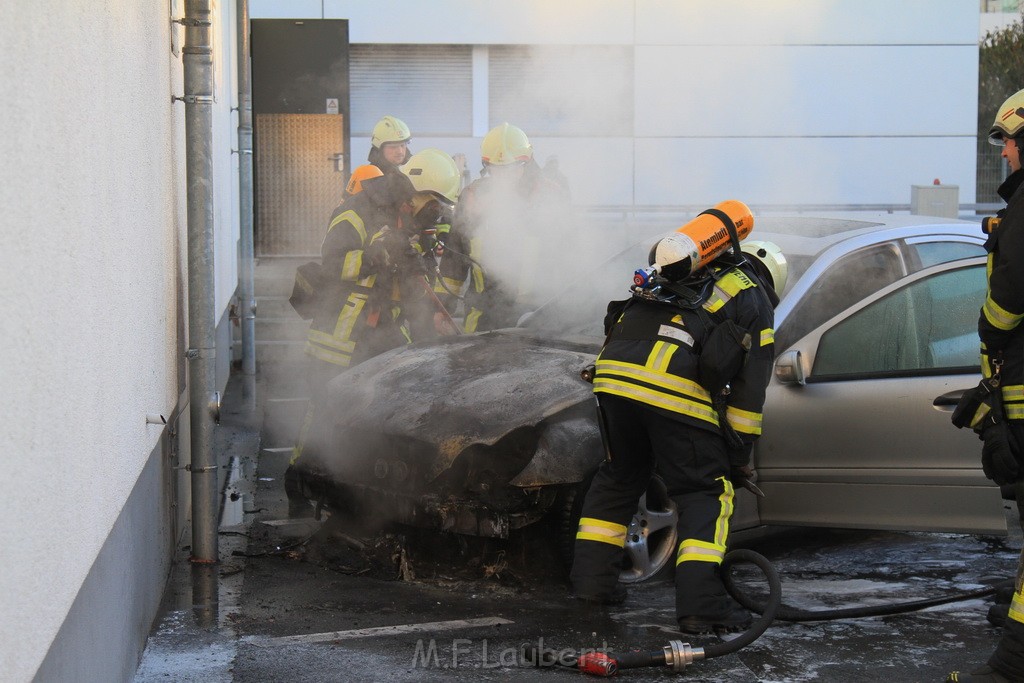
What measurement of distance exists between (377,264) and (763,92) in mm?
9589

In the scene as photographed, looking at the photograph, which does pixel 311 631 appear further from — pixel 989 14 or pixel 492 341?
pixel 989 14

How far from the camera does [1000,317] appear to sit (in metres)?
4.36

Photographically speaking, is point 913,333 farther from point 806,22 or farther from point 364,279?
point 806,22

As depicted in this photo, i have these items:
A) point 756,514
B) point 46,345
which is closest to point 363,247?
point 756,514

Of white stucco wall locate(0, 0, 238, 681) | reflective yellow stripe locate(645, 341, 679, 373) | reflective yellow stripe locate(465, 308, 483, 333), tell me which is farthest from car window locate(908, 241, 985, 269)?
white stucco wall locate(0, 0, 238, 681)

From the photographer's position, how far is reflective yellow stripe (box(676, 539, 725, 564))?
461cm

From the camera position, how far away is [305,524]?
254 inches

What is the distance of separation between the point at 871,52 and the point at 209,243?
479 inches

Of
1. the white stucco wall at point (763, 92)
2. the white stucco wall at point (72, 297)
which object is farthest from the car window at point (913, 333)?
the white stucco wall at point (763, 92)

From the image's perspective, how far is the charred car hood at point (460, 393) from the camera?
5129mm

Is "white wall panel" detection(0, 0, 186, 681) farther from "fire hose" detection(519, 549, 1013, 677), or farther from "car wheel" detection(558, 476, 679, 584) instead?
"car wheel" detection(558, 476, 679, 584)

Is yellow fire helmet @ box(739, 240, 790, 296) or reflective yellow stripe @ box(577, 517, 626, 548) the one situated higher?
yellow fire helmet @ box(739, 240, 790, 296)

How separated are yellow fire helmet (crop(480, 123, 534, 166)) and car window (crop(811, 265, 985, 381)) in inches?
102

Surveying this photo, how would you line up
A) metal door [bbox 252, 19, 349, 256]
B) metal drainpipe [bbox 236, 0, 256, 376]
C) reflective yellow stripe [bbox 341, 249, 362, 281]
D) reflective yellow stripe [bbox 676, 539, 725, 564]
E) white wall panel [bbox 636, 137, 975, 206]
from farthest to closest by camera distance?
1. metal door [bbox 252, 19, 349, 256]
2. white wall panel [bbox 636, 137, 975, 206]
3. metal drainpipe [bbox 236, 0, 256, 376]
4. reflective yellow stripe [bbox 341, 249, 362, 281]
5. reflective yellow stripe [bbox 676, 539, 725, 564]
